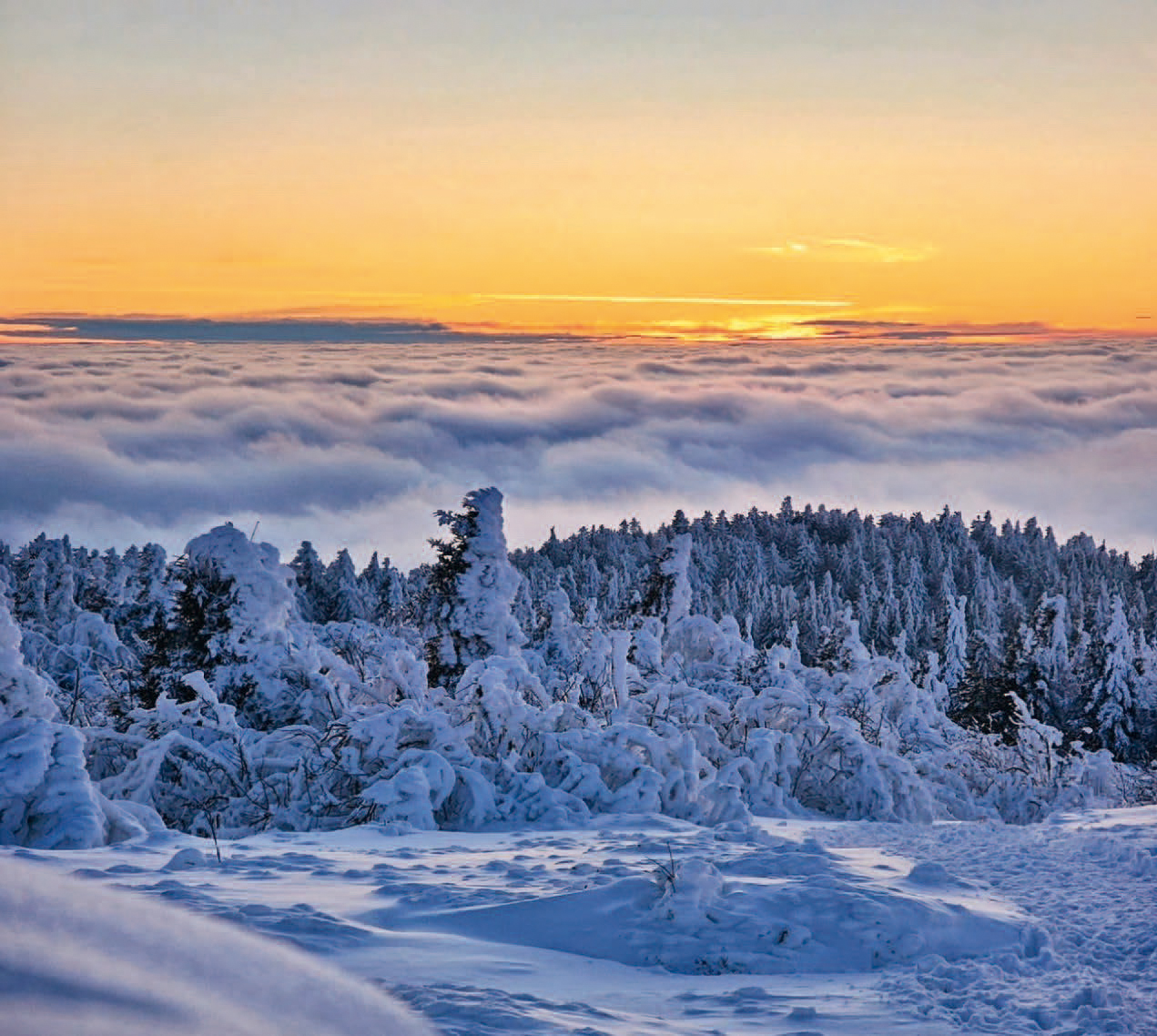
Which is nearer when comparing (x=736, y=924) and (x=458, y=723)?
(x=736, y=924)

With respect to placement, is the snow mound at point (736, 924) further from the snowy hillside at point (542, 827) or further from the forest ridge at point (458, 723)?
the forest ridge at point (458, 723)

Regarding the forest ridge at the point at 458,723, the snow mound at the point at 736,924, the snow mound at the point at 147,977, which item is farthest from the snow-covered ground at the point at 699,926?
the snow mound at the point at 147,977

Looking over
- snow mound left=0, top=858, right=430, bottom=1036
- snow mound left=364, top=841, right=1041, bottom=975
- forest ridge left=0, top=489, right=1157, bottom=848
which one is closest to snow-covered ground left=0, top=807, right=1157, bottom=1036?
snow mound left=364, top=841, right=1041, bottom=975

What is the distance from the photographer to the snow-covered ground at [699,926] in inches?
192

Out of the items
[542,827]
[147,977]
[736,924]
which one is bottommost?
[542,827]

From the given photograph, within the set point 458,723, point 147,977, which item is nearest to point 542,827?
point 458,723

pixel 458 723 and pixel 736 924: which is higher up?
pixel 736 924

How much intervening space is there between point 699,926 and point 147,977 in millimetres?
4899

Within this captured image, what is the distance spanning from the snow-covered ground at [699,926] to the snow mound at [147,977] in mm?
2576

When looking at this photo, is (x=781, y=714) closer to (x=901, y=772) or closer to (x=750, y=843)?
(x=901, y=772)

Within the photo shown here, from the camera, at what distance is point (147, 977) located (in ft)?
4.95

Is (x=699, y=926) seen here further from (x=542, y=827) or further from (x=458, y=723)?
(x=458, y=723)

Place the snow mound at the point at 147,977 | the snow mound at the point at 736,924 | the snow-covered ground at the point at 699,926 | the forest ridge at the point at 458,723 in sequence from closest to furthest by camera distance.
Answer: the snow mound at the point at 147,977
the snow-covered ground at the point at 699,926
the snow mound at the point at 736,924
the forest ridge at the point at 458,723

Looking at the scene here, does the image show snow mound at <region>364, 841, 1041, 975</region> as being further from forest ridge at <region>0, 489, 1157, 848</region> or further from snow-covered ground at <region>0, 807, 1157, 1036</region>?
forest ridge at <region>0, 489, 1157, 848</region>
